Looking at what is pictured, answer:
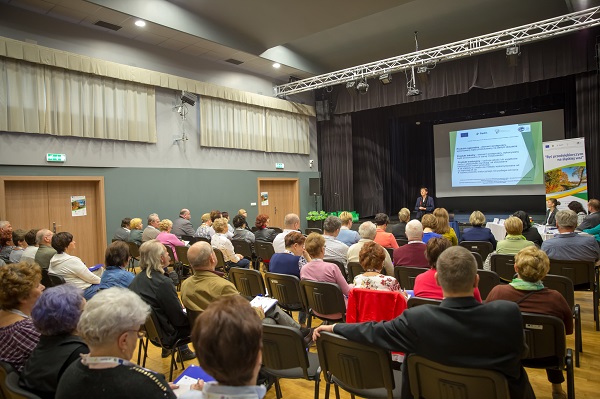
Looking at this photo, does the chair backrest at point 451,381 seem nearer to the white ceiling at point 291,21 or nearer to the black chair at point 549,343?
the black chair at point 549,343

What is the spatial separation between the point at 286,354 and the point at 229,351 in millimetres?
1284

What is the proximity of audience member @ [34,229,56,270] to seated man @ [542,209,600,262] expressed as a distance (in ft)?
17.9

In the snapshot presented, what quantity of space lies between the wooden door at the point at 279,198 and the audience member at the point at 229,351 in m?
10.4

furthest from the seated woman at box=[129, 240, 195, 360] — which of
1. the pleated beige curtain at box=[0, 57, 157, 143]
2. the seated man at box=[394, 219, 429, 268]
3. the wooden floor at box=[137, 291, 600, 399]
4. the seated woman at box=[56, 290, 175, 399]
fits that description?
the pleated beige curtain at box=[0, 57, 157, 143]

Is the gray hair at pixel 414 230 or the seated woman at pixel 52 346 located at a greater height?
the gray hair at pixel 414 230

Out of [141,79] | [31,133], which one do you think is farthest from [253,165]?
[31,133]

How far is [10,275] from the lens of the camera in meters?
2.24

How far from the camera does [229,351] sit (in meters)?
1.22

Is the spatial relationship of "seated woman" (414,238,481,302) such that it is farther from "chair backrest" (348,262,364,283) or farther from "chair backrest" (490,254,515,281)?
"chair backrest" (490,254,515,281)

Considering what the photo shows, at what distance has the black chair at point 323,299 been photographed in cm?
337

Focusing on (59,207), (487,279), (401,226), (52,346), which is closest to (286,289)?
(487,279)

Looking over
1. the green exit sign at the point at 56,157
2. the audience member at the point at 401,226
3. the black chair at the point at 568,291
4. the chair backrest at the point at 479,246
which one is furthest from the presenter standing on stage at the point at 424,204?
the green exit sign at the point at 56,157

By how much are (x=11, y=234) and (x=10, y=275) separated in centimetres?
405

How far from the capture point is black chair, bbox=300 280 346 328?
337cm
